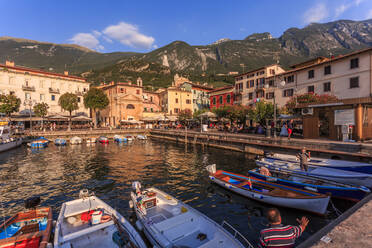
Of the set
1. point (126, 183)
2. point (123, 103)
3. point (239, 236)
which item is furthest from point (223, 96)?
point (239, 236)

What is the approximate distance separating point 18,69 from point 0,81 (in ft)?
19.3

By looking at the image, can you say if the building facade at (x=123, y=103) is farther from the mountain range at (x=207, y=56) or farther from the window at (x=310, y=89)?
the mountain range at (x=207, y=56)

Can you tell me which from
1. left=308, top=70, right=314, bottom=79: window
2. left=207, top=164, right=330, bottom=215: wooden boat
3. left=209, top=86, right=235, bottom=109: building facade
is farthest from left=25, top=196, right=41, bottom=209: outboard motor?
left=209, top=86, right=235, bottom=109: building facade

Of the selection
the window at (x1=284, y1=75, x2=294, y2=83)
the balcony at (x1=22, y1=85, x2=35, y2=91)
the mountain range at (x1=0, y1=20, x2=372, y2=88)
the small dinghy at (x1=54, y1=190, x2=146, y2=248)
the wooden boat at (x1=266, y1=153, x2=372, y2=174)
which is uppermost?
the mountain range at (x1=0, y1=20, x2=372, y2=88)

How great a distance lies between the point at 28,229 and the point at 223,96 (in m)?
54.5

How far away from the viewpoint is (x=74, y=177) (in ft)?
56.1

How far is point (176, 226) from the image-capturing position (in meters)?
7.23

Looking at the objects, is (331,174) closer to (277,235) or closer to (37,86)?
(277,235)

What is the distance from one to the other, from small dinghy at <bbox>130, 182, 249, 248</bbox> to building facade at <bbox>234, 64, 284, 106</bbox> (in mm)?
38986

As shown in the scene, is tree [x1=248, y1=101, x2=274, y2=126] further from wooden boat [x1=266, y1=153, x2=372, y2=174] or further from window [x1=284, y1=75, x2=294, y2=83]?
window [x1=284, y1=75, x2=294, y2=83]

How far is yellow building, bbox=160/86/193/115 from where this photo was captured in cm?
6309

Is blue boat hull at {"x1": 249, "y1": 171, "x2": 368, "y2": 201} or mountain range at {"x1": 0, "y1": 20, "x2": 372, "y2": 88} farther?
mountain range at {"x1": 0, "y1": 20, "x2": 372, "y2": 88}

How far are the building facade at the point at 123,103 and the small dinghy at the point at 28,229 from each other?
5078 centimetres

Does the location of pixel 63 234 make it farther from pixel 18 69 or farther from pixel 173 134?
pixel 18 69
